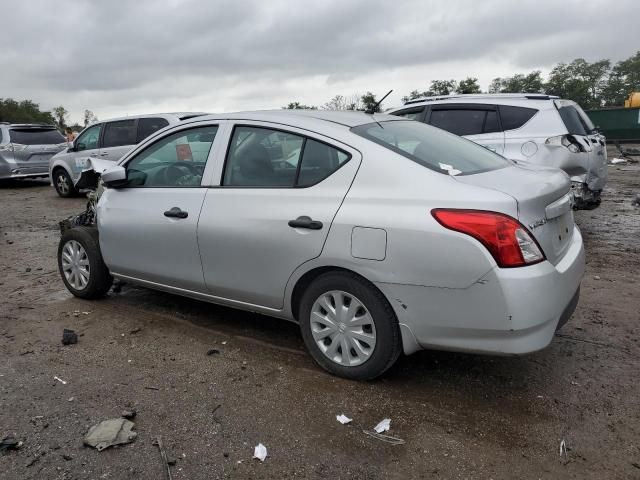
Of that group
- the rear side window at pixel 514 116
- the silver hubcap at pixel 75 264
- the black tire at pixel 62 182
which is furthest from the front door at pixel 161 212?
the black tire at pixel 62 182

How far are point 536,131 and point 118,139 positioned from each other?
8212mm

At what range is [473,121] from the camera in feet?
24.0

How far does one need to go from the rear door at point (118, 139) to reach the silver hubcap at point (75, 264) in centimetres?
623

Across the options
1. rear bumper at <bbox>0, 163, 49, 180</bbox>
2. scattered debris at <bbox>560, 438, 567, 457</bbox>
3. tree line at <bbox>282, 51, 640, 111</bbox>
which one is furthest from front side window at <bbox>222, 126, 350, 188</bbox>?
tree line at <bbox>282, 51, 640, 111</bbox>

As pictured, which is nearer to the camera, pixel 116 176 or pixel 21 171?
pixel 116 176

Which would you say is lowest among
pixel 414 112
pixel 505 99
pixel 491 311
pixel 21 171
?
pixel 21 171

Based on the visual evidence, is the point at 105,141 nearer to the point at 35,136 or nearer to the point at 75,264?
the point at 35,136

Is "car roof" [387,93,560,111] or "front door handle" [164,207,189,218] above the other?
"car roof" [387,93,560,111]

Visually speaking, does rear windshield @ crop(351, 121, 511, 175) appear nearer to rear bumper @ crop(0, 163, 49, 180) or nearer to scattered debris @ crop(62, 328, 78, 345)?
scattered debris @ crop(62, 328, 78, 345)

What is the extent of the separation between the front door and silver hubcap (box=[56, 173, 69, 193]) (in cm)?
936

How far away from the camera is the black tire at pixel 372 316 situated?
309 centimetres

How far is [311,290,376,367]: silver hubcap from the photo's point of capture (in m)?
3.19

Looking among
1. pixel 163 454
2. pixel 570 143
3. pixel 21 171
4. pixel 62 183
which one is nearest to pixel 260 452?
pixel 163 454

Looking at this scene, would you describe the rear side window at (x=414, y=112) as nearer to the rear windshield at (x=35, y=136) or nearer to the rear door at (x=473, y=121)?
the rear door at (x=473, y=121)
